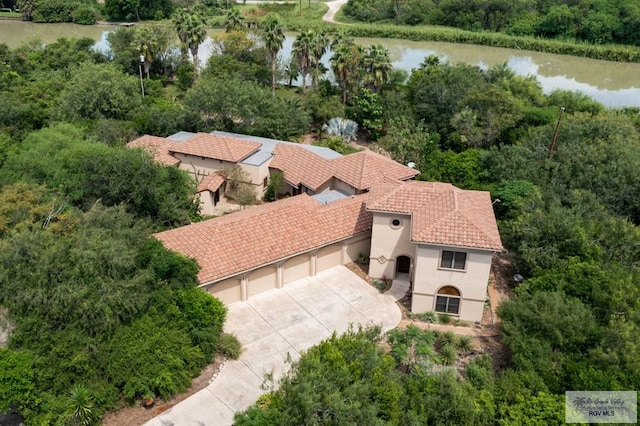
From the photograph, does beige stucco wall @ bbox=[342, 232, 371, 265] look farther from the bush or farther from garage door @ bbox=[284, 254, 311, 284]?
the bush

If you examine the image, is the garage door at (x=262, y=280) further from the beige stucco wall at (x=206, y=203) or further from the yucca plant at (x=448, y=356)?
the beige stucco wall at (x=206, y=203)

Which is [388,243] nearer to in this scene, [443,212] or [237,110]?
[443,212]

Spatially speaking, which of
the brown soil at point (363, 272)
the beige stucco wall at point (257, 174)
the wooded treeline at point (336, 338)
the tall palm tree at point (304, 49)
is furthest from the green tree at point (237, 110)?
the brown soil at point (363, 272)

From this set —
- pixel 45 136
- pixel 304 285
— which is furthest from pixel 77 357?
pixel 45 136

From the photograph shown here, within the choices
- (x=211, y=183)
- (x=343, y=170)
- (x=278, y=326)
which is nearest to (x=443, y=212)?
(x=343, y=170)

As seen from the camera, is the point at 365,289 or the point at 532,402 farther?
the point at 365,289

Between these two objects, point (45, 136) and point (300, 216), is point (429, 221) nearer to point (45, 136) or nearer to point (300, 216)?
point (300, 216)
